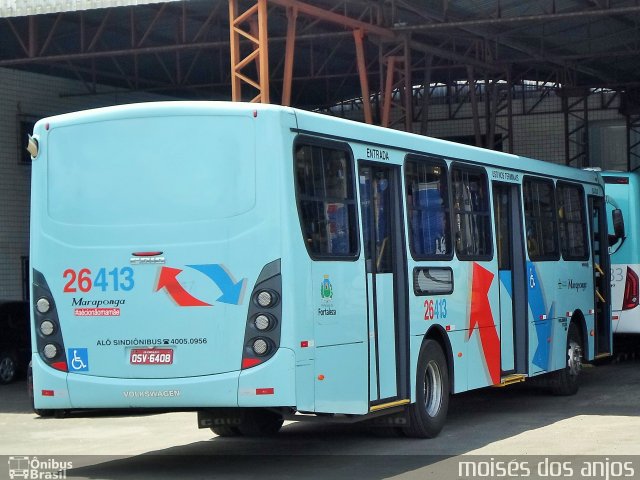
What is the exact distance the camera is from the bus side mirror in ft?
68.5

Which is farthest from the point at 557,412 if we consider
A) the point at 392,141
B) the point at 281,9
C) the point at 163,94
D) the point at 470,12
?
the point at 163,94

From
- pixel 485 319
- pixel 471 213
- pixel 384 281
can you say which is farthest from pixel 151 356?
pixel 485 319

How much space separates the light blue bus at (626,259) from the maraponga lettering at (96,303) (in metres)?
12.2

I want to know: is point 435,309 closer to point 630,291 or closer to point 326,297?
point 326,297

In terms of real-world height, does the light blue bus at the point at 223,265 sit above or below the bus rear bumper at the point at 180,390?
above

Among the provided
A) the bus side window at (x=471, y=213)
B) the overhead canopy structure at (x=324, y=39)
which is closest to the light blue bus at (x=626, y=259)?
the overhead canopy structure at (x=324, y=39)

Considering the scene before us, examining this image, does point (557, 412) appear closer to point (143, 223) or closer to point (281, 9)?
point (143, 223)

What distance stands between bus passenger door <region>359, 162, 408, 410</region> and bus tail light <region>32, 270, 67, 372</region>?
2.81 m

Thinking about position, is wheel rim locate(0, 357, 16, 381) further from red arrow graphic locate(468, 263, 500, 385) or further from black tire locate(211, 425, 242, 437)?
red arrow graphic locate(468, 263, 500, 385)

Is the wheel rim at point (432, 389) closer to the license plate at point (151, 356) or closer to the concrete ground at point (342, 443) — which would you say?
the concrete ground at point (342, 443)

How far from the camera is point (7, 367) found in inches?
891

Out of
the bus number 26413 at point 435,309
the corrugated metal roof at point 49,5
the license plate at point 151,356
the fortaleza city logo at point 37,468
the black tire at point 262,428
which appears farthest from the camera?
the corrugated metal roof at point 49,5

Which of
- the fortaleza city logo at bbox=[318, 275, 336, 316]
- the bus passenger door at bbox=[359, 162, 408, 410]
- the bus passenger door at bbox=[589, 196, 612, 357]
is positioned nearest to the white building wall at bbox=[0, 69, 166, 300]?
the bus passenger door at bbox=[589, 196, 612, 357]

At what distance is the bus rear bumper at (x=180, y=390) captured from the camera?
9.98m
